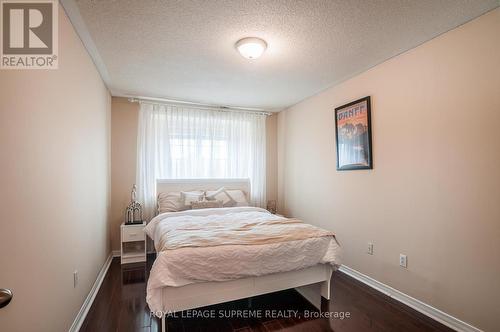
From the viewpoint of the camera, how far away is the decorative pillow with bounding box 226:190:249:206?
4.07 meters

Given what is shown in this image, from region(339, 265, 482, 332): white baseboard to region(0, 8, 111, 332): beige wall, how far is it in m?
2.91

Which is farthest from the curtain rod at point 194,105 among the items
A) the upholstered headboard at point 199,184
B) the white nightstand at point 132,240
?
the white nightstand at point 132,240

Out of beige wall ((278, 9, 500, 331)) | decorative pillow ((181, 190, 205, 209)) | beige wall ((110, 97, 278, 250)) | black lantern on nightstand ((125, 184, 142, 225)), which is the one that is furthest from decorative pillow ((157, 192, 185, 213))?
beige wall ((278, 9, 500, 331))

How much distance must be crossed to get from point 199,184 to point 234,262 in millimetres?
2342

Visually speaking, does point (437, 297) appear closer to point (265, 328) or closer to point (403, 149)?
point (403, 149)

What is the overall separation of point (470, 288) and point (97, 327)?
3047mm

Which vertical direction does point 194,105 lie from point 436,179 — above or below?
above

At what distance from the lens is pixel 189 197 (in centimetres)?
380

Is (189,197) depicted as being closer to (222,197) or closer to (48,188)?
(222,197)

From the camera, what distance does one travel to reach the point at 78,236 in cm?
210

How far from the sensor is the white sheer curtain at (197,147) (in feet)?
12.9

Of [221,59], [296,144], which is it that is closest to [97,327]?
[221,59]

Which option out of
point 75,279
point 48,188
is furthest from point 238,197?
point 48,188

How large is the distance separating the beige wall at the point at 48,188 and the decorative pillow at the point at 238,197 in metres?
2.04
